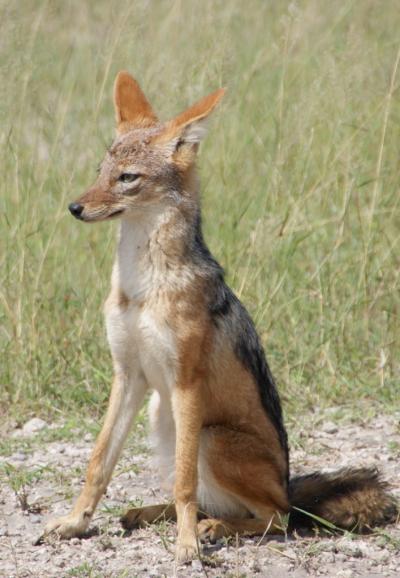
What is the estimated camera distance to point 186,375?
5004mm

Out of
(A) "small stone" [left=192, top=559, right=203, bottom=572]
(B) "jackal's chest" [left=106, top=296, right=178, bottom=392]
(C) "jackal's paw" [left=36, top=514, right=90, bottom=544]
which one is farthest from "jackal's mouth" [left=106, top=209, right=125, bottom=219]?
(A) "small stone" [left=192, top=559, right=203, bottom=572]

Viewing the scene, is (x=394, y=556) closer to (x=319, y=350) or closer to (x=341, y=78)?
(x=319, y=350)

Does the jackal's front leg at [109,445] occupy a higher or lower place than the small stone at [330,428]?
higher

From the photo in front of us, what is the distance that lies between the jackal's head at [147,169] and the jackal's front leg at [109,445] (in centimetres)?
82

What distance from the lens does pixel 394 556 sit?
501 cm

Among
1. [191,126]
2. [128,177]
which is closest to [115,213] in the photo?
[128,177]

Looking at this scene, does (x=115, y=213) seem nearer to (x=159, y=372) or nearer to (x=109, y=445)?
(x=159, y=372)

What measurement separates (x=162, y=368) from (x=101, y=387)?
2.07m

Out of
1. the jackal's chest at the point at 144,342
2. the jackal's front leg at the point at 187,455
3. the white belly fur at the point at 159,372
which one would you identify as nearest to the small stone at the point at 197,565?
the jackal's front leg at the point at 187,455

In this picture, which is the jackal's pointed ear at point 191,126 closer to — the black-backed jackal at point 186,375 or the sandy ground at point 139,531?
the black-backed jackal at point 186,375

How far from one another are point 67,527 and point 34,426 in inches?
64.1

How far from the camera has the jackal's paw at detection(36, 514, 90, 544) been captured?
5.20 metres

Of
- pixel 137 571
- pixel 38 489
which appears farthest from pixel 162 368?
pixel 38 489

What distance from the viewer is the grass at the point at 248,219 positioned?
23.6 ft
